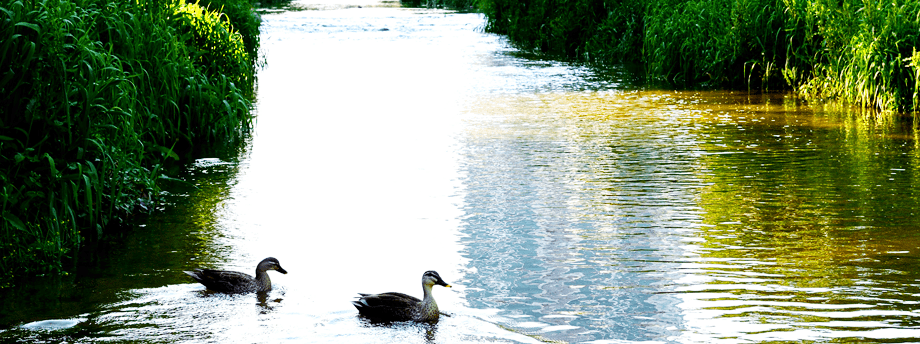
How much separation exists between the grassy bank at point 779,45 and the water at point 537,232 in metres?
0.76

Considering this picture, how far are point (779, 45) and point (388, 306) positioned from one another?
43.6 feet

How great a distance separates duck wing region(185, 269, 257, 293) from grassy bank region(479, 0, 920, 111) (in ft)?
32.7

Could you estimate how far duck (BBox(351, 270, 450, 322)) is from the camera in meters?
6.42

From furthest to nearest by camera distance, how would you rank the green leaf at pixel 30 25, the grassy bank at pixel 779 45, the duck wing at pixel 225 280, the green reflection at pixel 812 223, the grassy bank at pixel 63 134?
the grassy bank at pixel 779 45
the grassy bank at pixel 63 134
the green leaf at pixel 30 25
the duck wing at pixel 225 280
the green reflection at pixel 812 223

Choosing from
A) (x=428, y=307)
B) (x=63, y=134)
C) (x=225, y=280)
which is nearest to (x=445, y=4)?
(x=63, y=134)

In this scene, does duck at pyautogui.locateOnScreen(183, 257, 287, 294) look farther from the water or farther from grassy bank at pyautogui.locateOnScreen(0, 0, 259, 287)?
grassy bank at pyautogui.locateOnScreen(0, 0, 259, 287)

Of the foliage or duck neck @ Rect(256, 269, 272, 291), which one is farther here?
the foliage

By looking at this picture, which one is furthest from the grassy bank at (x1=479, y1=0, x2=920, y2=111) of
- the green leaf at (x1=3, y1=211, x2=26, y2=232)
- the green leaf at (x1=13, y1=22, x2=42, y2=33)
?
the green leaf at (x1=3, y1=211, x2=26, y2=232)

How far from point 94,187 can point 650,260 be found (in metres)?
3.99

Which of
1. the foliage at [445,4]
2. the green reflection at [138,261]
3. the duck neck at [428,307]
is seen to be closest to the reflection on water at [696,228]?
the duck neck at [428,307]

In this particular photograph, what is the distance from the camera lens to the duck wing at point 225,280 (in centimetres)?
688

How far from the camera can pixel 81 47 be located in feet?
24.7

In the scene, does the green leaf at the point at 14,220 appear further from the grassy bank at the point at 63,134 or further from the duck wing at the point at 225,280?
the duck wing at the point at 225,280

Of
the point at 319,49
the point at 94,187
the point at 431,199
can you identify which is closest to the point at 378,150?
the point at 431,199
